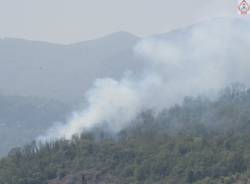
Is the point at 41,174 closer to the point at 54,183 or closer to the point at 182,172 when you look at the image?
the point at 54,183

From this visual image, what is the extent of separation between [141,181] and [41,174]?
64.7 feet

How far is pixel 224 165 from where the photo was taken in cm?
18362

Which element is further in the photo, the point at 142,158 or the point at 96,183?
the point at 142,158

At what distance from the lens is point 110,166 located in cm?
19675

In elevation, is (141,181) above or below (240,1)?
below

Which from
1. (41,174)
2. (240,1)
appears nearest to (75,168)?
(41,174)

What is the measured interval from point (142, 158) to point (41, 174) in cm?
1715

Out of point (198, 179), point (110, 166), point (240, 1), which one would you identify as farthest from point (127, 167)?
point (240, 1)

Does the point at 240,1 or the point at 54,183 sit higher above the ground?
the point at 240,1

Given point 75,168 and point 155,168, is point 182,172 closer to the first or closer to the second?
point 155,168

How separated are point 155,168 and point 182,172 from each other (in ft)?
20.1

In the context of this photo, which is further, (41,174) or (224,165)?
(41,174)

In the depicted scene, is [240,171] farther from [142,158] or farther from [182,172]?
[142,158]

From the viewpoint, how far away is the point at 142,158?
199500 mm
